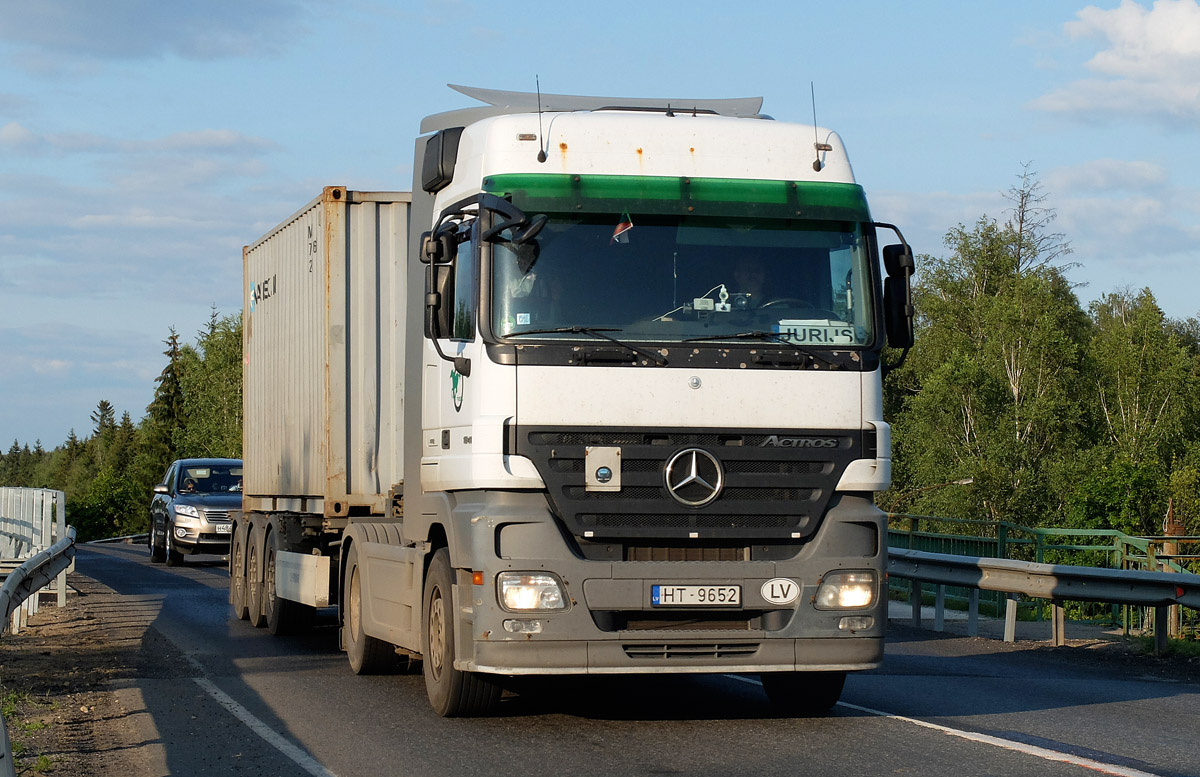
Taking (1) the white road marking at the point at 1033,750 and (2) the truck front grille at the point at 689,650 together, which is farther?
(2) the truck front grille at the point at 689,650

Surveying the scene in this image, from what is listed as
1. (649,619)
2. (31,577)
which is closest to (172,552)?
(31,577)

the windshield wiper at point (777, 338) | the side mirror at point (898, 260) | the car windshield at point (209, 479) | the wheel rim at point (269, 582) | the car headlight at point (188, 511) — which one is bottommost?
the wheel rim at point (269, 582)

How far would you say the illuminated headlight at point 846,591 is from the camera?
326 inches

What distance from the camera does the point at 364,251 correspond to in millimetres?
12836

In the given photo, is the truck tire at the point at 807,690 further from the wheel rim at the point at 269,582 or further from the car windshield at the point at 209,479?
the car windshield at the point at 209,479

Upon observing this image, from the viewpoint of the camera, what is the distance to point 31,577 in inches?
511

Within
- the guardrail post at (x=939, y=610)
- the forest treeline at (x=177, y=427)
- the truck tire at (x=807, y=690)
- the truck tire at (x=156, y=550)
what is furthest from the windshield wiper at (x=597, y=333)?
the forest treeline at (x=177, y=427)

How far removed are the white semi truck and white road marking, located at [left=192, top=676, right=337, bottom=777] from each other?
1012 millimetres

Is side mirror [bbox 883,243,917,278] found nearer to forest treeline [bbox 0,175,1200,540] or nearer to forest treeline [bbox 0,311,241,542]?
forest treeline [bbox 0,175,1200,540]

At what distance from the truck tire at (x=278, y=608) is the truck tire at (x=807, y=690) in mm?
6143

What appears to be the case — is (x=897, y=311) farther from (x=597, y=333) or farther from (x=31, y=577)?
(x=31, y=577)

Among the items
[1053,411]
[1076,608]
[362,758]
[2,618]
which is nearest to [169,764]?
[362,758]

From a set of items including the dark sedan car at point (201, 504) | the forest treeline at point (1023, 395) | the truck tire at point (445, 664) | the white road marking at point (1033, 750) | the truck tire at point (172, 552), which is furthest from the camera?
the forest treeline at point (1023, 395)

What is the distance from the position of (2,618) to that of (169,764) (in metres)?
2.51
